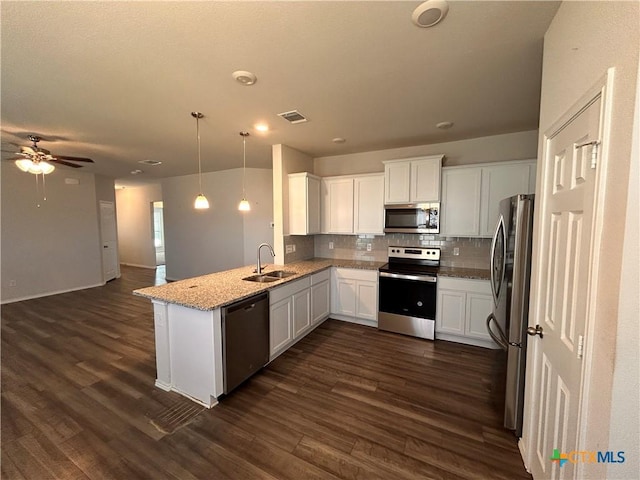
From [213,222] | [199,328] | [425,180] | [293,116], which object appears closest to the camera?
[199,328]

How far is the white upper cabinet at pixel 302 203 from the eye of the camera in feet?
12.5

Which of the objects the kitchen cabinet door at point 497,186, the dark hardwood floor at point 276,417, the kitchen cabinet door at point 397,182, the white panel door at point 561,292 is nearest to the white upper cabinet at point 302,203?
the kitchen cabinet door at point 397,182

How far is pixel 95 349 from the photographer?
3.10 meters

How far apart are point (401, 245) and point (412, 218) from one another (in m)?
0.55

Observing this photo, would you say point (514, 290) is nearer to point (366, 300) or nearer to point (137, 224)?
point (366, 300)

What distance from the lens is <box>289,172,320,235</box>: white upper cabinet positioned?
12.5ft

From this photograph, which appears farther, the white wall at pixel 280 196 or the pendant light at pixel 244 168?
the white wall at pixel 280 196

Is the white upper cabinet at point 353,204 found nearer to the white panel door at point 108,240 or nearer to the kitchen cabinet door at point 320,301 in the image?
the kitchen cabinet door at point 320,301

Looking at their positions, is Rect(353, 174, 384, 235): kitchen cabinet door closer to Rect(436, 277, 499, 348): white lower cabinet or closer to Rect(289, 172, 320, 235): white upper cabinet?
Rect(289, 172, 320, 235): white upper cabinet

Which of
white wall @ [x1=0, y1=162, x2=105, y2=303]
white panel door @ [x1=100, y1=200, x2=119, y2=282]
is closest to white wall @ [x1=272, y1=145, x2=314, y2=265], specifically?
white wall @ [x1=0, y1=162, x2=105, y2=303]

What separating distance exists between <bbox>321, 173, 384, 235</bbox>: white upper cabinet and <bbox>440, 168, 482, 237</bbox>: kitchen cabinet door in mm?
849

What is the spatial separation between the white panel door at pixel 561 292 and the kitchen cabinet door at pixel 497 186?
1.83 m

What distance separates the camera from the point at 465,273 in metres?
3.22

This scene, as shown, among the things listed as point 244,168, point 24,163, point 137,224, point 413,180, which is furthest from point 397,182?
point 137,224
